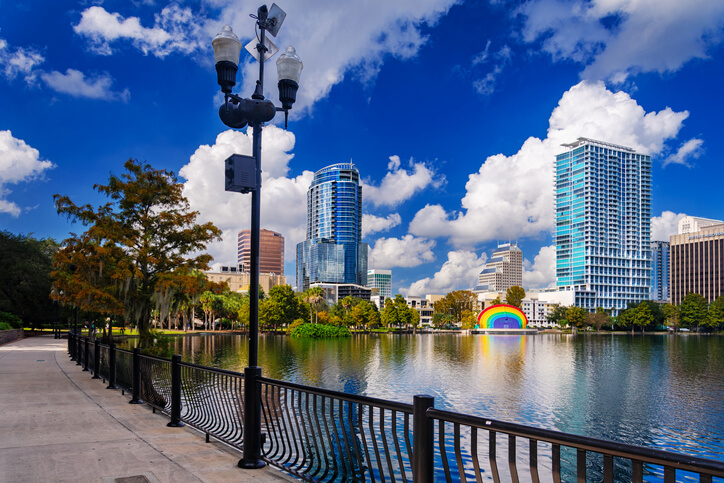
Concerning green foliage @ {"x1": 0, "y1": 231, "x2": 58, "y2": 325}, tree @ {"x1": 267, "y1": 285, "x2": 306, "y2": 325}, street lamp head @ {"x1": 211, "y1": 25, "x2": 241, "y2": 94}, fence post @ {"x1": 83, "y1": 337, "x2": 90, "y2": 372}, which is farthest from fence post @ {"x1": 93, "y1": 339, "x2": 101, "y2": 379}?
tree @ {"x1": 267, "y1": 285, "x2": 306, "y2": 325}

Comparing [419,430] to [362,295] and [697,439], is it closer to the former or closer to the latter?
[697,439]

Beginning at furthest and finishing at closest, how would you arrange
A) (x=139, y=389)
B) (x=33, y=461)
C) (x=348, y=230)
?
(x=348, y=230), (x=139, y=389), (x=33, y=461)

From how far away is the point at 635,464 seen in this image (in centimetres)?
250

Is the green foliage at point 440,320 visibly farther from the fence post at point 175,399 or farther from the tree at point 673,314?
the fence post at point 175,399

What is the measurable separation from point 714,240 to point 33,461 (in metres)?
197

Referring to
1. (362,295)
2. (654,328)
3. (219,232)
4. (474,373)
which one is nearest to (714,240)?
(654,328)

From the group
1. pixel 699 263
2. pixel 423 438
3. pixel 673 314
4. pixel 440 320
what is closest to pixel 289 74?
pixel 423 438

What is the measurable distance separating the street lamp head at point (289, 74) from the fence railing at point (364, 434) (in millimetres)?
3589

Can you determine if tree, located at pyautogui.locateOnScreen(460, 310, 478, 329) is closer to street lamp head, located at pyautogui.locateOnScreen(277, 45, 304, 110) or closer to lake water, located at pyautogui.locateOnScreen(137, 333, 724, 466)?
lake water, located at pyautogui.locateOnScreen(137, 333, 724, 466)

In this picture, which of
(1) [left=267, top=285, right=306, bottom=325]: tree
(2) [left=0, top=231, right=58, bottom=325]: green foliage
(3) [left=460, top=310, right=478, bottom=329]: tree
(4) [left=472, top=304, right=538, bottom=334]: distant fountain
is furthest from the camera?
(3) [left=460, top=310, right=478, bottom=329]: tree

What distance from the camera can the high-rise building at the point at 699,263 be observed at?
162m

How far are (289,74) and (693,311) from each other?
134m

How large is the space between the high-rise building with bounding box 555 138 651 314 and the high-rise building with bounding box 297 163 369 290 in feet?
236

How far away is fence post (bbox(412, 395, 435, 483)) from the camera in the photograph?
3502 millimetres
